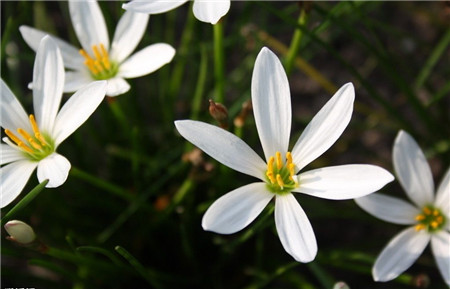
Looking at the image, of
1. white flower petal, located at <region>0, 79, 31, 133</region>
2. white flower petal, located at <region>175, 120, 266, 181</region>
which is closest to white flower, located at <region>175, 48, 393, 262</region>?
white flower petal, located at <region>175, 120, 266, 181</region>

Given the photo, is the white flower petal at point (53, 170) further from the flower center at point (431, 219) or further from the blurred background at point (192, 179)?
the flower center at point (431, 219)

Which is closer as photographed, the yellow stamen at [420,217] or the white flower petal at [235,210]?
the white flower petal at [235,210]

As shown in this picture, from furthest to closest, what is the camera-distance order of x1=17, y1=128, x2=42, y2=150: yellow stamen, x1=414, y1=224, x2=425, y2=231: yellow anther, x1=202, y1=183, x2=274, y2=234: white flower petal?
x1=414, y1=224, x2=425, y2=231: yellow anther
x1=17, y1=128, x2=42, y2=150: yellow stamen
x1=202, y1=183, x2=274, y2=234: white flower petal

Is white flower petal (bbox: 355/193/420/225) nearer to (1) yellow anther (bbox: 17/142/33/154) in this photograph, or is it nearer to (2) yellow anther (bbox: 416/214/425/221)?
(2) yellow anther (bbox: 416/214/425/221)

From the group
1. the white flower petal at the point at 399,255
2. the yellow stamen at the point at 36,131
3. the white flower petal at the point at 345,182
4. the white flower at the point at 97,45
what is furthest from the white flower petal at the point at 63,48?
the white flower petal at the point at 399,255

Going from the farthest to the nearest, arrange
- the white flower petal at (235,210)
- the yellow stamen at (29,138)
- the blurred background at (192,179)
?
the blurred background at (192,179) < the yellow stamen at (29,138) < the white flower petal at (235,210)

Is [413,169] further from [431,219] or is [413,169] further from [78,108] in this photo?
[78,108]

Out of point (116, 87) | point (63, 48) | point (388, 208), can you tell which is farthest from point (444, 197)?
point (63, 48)
